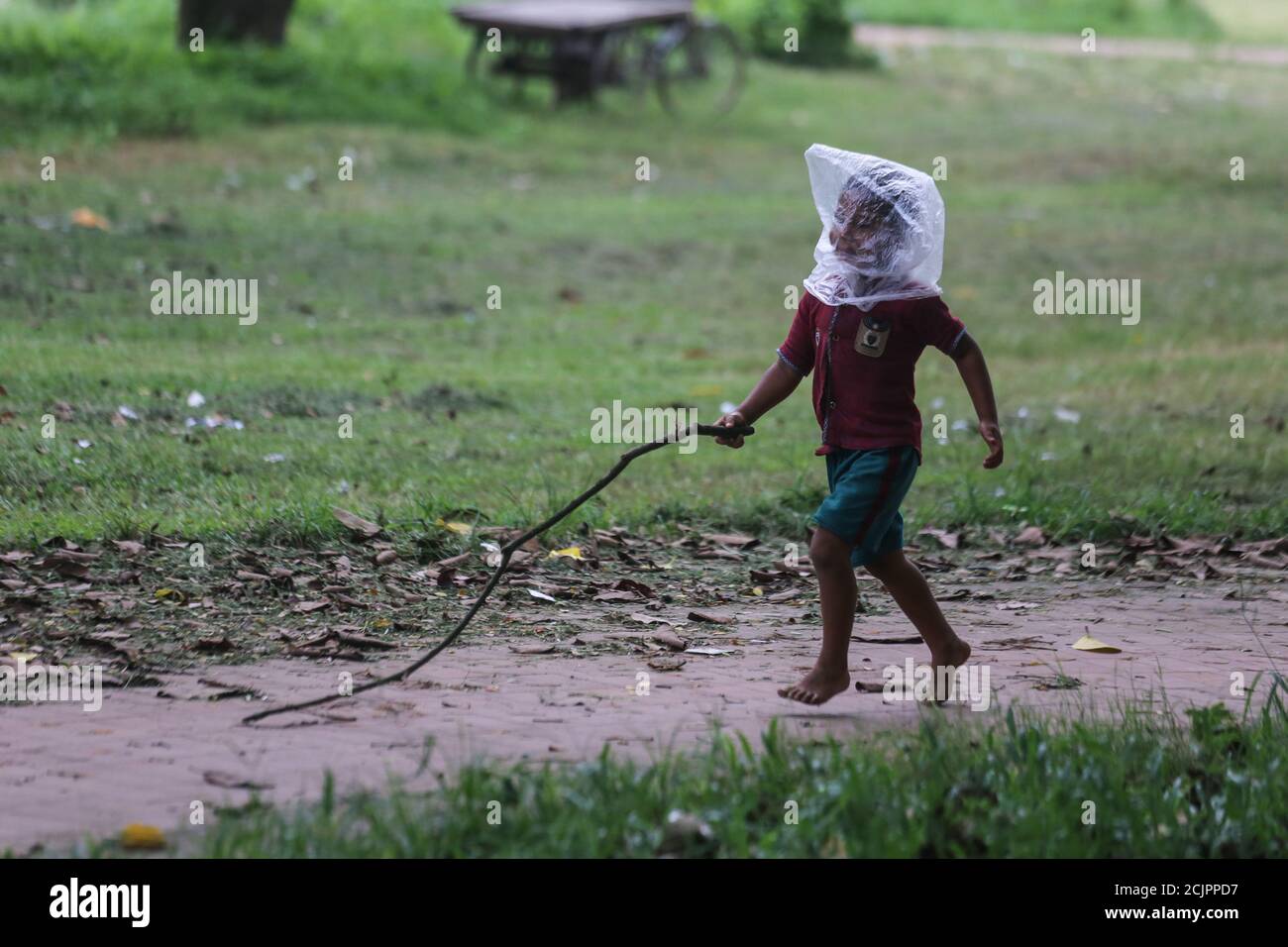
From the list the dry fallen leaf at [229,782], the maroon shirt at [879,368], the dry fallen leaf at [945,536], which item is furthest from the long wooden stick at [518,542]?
the dry fallen leaf at [945,536]

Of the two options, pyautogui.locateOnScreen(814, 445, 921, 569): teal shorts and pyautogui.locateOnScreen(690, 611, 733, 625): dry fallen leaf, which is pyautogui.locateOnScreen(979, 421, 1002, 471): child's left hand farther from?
pyautogui.locateOnScreen(690, 611, 733, 625): dry fallen leaf

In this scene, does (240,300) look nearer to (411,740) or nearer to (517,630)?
(517,630)

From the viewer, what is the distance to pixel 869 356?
480 cm

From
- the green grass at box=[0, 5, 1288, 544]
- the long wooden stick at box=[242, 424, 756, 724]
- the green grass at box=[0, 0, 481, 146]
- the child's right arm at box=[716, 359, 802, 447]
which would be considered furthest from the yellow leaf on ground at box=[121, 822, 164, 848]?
the green grass at box=[0, 0, 481, 146]

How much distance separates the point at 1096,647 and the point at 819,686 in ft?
4.27

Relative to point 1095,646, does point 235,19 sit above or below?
above

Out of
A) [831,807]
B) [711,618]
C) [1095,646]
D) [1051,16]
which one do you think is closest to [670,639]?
[711,618]

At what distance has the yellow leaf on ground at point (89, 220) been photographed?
12.1m

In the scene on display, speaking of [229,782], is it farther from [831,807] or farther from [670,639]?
[670,639]

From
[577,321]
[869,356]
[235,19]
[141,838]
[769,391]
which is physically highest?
[235,19]

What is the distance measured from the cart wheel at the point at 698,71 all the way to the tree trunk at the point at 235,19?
4.89m

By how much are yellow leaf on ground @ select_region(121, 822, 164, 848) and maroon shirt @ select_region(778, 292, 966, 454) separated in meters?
2.23

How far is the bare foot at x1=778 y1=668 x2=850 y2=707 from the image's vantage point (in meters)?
4.87

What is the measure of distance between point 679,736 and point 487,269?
362 inches
